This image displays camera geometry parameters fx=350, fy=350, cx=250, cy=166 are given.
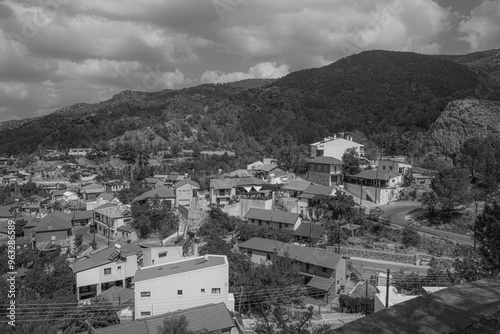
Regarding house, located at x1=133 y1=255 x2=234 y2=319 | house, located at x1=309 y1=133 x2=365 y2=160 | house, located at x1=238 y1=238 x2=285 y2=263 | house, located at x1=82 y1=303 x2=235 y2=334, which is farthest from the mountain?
house, located at x1=82 y1=303 x2=235 y2=334

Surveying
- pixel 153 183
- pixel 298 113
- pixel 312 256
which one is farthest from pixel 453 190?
pixel 298 113

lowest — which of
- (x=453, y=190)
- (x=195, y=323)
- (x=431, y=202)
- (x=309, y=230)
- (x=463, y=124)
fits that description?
(x=195, y=323)

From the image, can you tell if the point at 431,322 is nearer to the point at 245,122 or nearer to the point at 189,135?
the point at 189,135

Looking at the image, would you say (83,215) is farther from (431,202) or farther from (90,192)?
(431,202)

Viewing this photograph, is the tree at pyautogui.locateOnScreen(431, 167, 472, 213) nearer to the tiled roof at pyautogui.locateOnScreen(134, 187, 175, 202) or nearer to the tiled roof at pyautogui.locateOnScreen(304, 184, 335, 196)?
the tiled roof at pyautogui.locateOnScreen(304, 184, 335, 196)

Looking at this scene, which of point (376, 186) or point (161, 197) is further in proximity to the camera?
point (161, 197)

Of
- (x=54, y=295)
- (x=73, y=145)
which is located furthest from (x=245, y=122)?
(x=54, y=295)

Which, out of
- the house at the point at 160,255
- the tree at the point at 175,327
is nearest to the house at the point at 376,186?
the house at the point at 160,255
